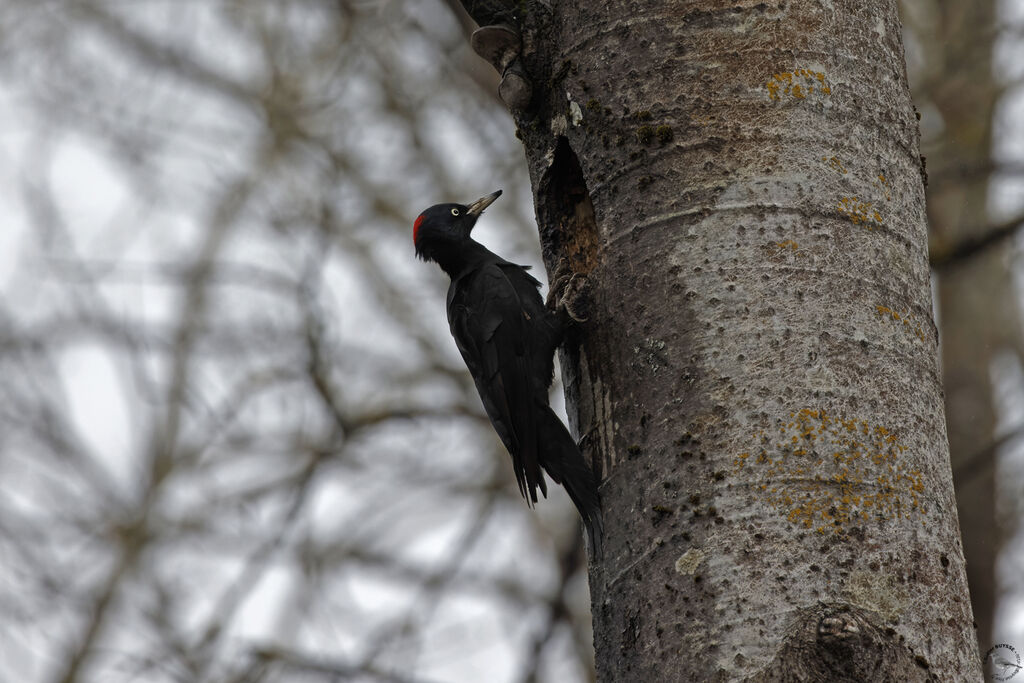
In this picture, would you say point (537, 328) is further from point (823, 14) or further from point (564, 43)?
point (823, 14)

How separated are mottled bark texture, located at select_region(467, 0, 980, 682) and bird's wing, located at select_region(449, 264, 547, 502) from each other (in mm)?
734

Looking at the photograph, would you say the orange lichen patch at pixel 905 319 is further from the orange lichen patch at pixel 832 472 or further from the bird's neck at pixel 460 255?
the bird's neck at pixel 460 255

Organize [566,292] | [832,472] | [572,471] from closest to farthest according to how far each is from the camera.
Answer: [832,472], [572,471], [566,292]

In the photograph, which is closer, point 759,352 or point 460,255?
point 759,352

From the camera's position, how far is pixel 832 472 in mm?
1985

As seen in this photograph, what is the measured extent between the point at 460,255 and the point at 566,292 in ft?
5.89

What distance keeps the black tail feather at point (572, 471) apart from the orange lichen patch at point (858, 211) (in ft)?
2.52

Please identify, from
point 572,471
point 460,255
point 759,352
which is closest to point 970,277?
point 460,255

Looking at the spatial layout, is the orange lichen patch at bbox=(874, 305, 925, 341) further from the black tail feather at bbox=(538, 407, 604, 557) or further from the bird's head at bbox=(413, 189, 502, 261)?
the bird's head at bbox=(413, 189, 502, 261)

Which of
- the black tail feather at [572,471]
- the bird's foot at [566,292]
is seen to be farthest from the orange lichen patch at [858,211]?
the black tail feather at [572,471]

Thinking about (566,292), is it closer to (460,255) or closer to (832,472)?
(832,472)

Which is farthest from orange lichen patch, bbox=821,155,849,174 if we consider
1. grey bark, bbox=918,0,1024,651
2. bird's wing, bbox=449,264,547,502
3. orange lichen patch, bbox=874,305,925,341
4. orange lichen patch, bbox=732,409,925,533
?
grey bark, bbox=918,0,1024,651

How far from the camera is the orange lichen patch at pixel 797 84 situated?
2.35m

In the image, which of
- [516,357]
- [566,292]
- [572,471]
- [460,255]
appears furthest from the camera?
[460,255]
